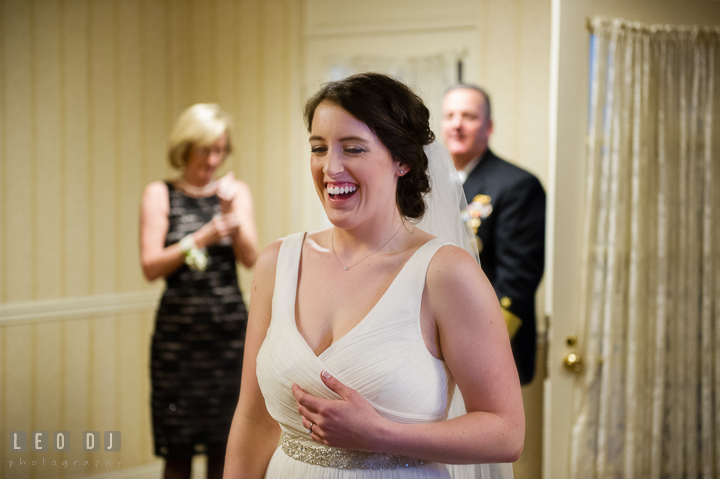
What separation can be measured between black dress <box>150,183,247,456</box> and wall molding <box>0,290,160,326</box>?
98 centimetres

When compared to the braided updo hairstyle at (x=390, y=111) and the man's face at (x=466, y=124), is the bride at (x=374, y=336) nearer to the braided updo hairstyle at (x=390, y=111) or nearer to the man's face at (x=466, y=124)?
the braided updo hairstyle at (x=390, y=111)

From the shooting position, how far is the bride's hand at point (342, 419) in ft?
3.34

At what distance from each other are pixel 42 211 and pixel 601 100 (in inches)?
113

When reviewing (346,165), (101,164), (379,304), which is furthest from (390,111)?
(101,164)

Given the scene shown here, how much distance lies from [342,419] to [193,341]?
1734mm

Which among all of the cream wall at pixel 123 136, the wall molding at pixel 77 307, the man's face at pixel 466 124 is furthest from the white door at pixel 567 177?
the wall molding at pixel 77 307

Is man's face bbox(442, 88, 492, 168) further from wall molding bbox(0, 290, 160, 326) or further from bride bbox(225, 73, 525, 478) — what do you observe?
wall molding bbox(0, 290, 160, 326)

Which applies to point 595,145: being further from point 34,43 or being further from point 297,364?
point 34,43

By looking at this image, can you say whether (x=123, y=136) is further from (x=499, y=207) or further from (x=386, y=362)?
(x=386, y=362)

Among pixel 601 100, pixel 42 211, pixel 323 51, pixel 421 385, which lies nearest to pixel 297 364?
pixel 421 385

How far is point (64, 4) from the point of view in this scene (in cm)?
324

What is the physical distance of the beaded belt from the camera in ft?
3.84

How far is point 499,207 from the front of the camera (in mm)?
2469

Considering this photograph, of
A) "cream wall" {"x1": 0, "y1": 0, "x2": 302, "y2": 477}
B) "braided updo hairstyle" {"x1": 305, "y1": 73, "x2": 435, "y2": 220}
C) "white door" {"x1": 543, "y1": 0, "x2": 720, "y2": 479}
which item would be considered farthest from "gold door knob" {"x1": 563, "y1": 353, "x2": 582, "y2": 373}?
"cream wall" {"x1": 0, "y1": 0, "x2": 302, "y2": 477}
